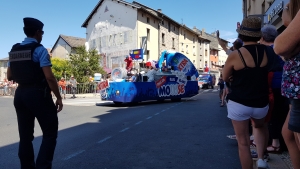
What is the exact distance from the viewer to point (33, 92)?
335cm

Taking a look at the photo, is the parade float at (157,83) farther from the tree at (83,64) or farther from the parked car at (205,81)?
the parked car at (205,81)

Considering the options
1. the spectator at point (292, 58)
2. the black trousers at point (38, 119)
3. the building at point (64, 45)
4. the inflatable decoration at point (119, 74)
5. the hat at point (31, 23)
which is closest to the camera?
the spectator at point (292, 58)

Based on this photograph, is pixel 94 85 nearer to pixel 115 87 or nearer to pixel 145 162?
pixel 115 87

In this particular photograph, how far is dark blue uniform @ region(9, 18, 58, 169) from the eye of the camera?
3352mm

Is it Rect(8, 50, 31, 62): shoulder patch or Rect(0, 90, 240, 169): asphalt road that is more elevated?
Rect(8, 50, 31, 62): shoulder patch

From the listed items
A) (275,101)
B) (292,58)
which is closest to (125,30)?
(275,101)

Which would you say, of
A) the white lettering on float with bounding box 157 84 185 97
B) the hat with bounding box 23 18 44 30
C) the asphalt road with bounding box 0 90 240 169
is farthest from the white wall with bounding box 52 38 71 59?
the hat with bounding box 23 18 44 30

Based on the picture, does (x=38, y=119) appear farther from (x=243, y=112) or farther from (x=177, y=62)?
(x=177, y=62)

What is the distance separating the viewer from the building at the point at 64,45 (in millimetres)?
49688

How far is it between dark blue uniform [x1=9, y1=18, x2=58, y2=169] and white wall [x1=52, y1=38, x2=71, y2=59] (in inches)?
1900

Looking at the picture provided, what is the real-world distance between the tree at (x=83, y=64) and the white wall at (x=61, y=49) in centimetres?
2088

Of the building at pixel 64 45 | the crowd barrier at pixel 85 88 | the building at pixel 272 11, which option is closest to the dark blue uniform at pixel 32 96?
the building at pixel 272 11

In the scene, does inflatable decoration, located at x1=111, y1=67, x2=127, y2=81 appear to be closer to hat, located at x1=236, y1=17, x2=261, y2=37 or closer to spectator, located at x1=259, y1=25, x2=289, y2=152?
spectator, located at x1=259, y1=25, x2=289, y2=152

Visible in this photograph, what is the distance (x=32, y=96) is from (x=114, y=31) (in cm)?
3269
